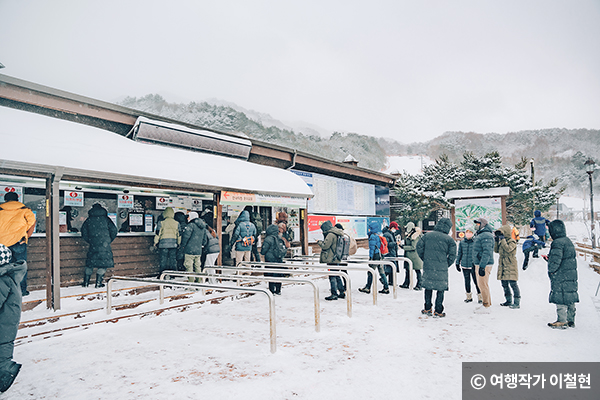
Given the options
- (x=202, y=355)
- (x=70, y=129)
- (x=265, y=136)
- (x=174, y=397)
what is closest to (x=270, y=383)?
(x=174, y=397)

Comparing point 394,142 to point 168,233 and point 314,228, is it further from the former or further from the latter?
point 168,233

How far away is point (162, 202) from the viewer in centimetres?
918

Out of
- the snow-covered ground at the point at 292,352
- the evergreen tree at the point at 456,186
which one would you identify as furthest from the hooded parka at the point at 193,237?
the evergreen tree at the point at 456,186

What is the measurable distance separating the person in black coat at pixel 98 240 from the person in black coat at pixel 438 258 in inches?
235

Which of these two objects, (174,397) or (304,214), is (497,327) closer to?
(174,397)

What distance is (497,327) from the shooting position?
5609mm

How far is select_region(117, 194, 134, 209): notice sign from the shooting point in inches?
331

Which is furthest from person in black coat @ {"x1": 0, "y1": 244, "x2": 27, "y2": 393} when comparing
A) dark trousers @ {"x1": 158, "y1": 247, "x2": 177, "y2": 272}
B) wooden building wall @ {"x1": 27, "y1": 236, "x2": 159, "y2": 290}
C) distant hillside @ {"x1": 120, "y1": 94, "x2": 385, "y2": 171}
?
distant hillside @ {"x1": 120, "y1": 94, "x2": 385, "y2": 171}

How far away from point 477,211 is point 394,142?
329 feet

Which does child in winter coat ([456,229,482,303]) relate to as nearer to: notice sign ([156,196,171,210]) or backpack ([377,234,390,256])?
backpack ([377,234,390,256])

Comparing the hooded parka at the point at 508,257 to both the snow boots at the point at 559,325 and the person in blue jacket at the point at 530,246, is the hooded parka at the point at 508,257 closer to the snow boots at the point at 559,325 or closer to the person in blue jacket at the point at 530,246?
the snow boots at the point at 559,325

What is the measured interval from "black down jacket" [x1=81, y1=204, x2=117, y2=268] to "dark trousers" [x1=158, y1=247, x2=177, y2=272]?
42.3 inches

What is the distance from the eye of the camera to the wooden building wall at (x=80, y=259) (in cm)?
702

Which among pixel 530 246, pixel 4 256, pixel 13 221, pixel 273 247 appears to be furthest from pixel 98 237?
pixel 530 246
